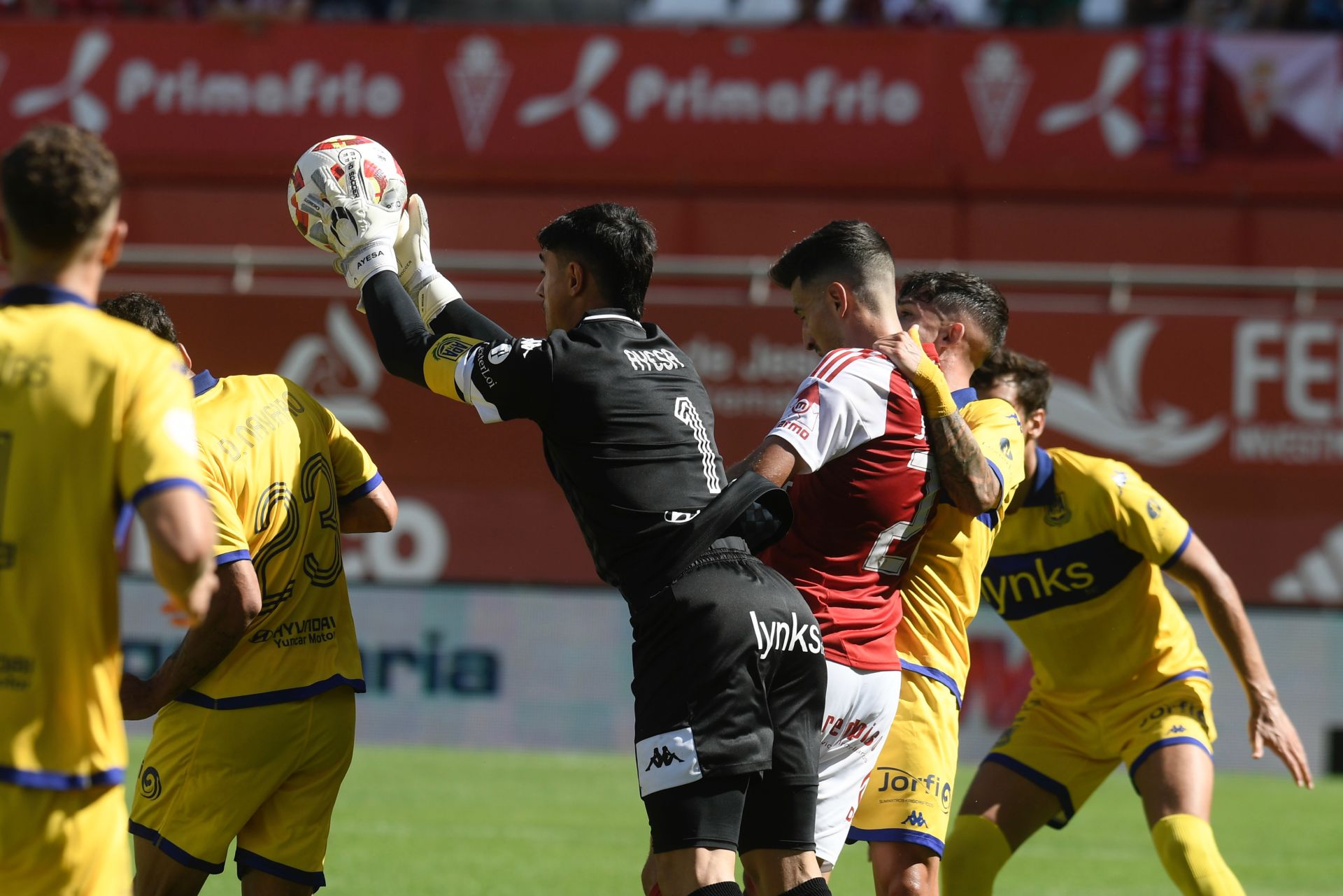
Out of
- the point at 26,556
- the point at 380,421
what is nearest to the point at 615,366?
the point at 26,556

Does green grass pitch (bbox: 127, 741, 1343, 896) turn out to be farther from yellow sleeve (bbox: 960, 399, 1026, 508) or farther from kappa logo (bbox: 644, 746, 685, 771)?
kappa logo (bbox: 644, 746, 685, 771)

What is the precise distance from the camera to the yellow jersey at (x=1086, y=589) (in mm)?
5906

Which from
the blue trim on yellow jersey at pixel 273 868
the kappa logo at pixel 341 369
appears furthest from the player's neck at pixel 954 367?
the kappa logo at pixel 341 369

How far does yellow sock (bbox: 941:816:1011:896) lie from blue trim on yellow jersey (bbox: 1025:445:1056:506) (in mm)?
1221

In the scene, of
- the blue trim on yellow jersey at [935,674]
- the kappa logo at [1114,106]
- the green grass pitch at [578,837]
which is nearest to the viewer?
the blue trim on yellow jersey at [935,674]

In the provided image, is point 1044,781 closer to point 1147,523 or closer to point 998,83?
point 1147,523

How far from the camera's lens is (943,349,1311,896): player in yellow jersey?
5609 millimetres

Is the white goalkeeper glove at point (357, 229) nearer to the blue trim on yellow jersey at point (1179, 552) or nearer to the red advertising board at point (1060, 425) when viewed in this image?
the blue trim on yellow jersey at point (1179, 552)

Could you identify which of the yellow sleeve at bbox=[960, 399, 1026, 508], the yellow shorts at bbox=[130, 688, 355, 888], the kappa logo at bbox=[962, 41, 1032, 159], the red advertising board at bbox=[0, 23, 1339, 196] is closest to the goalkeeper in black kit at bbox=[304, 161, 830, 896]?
the yellow sleeve at bbox=[960, 399, 1026, 508]

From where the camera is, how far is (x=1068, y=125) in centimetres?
1731

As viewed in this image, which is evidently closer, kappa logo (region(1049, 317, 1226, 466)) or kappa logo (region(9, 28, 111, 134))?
kappa logo (region(1049, 317, 1226, 466))

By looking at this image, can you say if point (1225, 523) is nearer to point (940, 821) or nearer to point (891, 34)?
point (891, 34)

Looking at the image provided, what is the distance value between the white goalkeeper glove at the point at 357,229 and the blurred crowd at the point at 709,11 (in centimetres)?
1401

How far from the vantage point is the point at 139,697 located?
430cm
